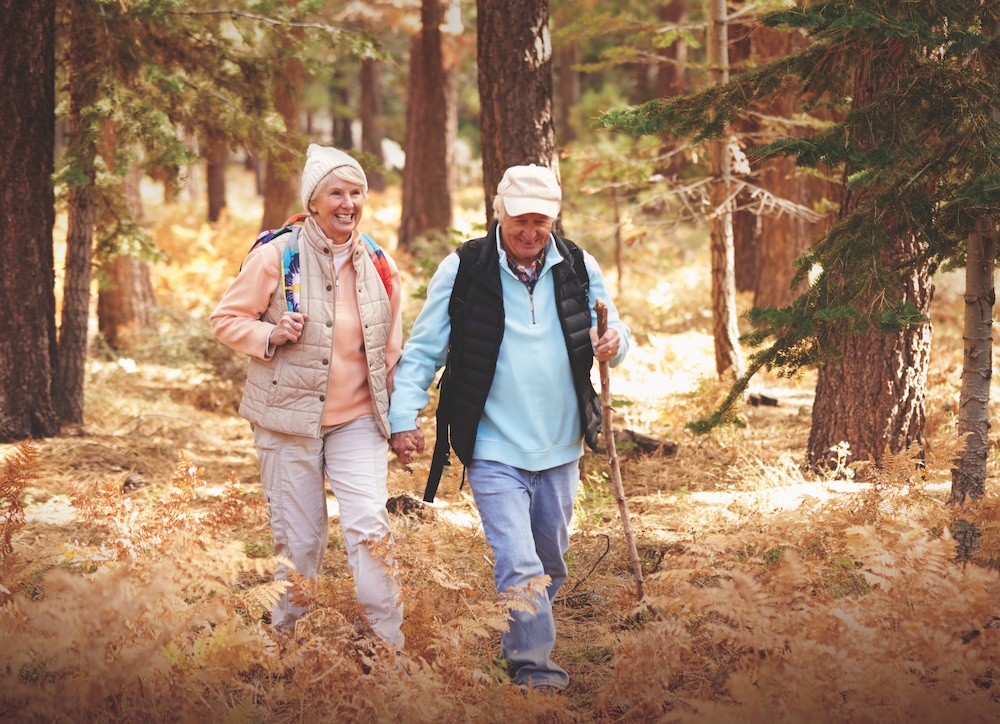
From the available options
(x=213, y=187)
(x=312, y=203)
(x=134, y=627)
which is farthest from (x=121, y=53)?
(x=213, y=187)

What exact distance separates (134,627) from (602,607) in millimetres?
2572

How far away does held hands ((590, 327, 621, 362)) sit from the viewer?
4207 millimetres

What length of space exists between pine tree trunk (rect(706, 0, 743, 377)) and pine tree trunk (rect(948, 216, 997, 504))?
4003 mm

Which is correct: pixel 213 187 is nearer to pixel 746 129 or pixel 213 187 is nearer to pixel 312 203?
pixel 746 129

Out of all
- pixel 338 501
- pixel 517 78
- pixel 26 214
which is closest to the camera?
pixel 338 501

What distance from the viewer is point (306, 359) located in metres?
4.38

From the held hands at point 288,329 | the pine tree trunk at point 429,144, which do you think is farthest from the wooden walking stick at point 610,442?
the pine tree trunk at point 429,144

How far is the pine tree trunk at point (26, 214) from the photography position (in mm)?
7637

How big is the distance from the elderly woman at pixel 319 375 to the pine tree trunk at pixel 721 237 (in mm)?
5357

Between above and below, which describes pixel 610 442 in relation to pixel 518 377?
below

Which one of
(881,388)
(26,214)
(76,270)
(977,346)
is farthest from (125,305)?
(977,346)

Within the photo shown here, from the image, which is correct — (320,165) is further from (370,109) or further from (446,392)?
(370,109)

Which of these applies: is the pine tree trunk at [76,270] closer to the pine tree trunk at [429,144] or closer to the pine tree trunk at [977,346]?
the pine tree trunk at [977,346]

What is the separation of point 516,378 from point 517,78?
11.4 ft
